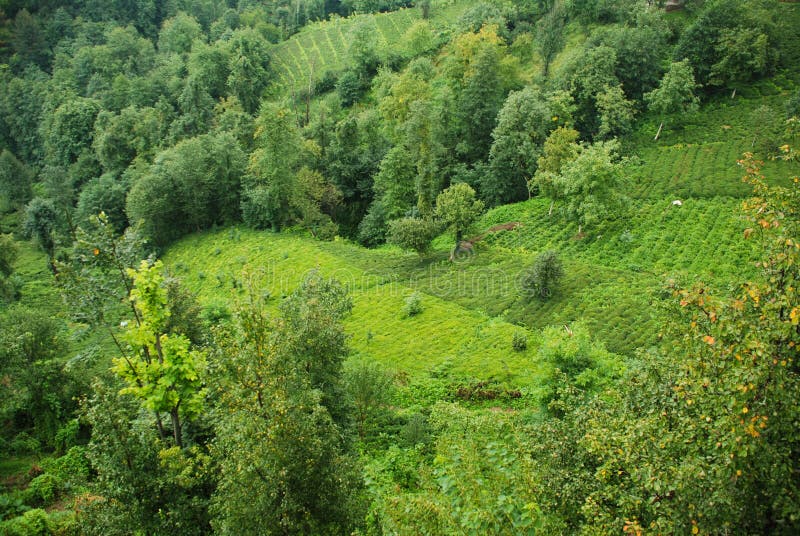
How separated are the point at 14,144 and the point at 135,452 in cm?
10816

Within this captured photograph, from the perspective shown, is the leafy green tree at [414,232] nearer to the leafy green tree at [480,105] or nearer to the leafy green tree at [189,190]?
the leafy green tree at [480,105]

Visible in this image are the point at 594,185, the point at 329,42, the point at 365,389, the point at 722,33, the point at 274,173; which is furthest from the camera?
the point at 329,42

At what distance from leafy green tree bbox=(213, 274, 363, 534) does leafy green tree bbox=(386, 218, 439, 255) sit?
27468 millimetres

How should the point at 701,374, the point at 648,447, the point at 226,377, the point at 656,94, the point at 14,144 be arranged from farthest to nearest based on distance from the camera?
the point at 14,144 → the point at 656,94 → the point at 226,377 → the point at 648,447 → the point at 701,374

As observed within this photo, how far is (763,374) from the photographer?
811 cm

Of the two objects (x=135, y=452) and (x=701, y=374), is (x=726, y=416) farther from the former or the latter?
(x=135, y=452)

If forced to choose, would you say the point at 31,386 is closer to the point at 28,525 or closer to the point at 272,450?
the point at 28,525

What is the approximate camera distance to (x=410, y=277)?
41.9 m

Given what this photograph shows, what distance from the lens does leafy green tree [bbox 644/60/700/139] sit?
4903cm

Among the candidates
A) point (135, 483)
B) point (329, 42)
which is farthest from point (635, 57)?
point (329, 42)

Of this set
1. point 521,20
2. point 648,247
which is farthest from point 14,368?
point 521,20

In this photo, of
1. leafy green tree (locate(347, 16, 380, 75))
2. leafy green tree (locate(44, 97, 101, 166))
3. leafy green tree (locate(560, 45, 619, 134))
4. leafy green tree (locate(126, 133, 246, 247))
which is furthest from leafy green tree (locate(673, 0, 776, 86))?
leafy green tree (locate(44, 97, 101, 166))

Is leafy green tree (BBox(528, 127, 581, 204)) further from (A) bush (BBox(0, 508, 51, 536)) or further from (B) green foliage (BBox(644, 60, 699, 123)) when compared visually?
(A) bush (BBox(0, 508, 51, 536))

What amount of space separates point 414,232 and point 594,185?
15.5 meters
